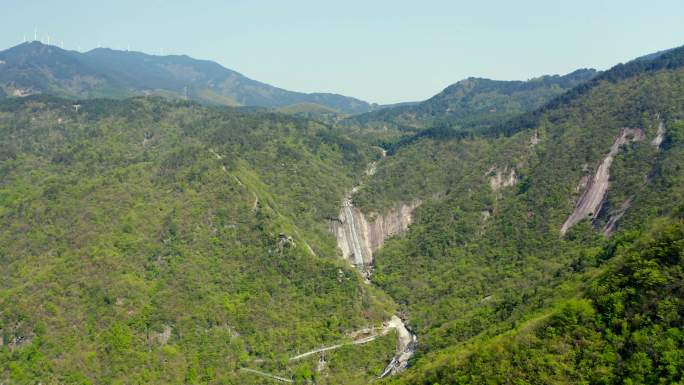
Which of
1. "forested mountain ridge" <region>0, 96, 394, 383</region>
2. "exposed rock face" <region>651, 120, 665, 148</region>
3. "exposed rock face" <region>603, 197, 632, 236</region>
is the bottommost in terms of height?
"forested mountain ridge" <region>0, 96, 394, 383</region>

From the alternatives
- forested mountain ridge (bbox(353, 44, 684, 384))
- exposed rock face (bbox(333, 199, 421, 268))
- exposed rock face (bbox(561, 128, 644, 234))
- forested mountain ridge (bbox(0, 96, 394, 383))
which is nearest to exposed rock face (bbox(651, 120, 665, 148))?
forested mountain ridge (bbox(353, 44, 684, 384))

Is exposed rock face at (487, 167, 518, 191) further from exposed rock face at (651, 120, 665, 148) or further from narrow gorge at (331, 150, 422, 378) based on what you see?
exposed rock face at (651, 120, 665, 148)

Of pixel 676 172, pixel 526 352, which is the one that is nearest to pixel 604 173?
pixel 676 172

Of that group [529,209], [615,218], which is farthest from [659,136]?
[529,209]

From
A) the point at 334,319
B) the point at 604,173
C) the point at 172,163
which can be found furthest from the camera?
the point at 172,163

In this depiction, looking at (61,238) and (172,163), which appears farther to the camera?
(172,163)

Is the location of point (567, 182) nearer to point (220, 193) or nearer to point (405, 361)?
point (405, 361)

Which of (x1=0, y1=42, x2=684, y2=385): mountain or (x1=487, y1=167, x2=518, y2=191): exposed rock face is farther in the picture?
(x1=487, y1=167, x2=518, y2=191): exposed rock face
